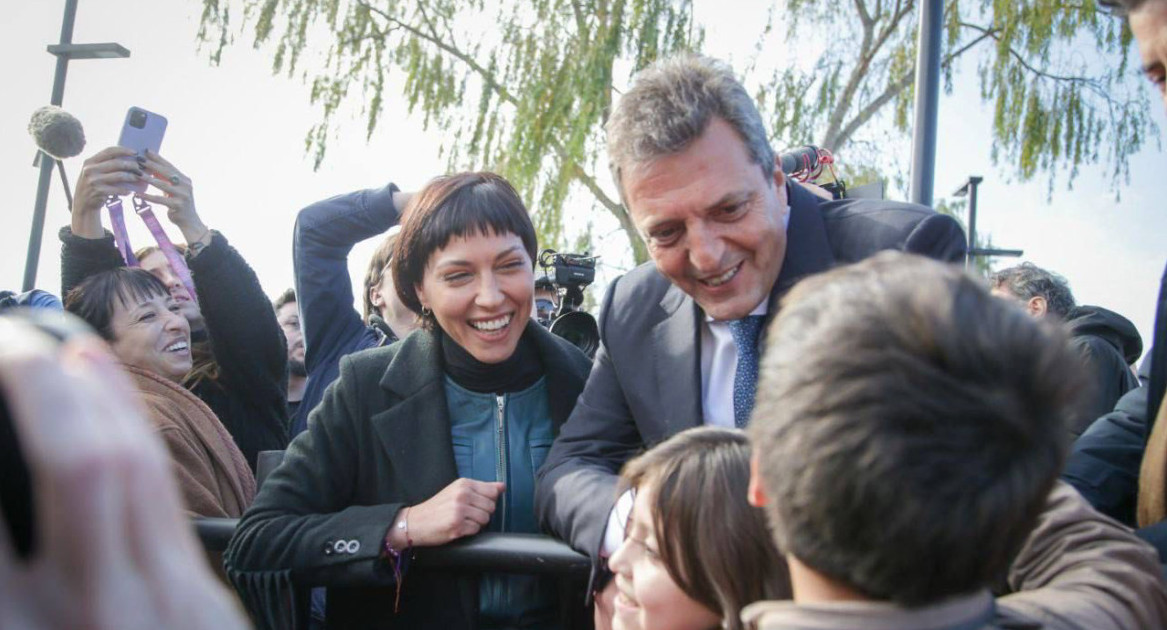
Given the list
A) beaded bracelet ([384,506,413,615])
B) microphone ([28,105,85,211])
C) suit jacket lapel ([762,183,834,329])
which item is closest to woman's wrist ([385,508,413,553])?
beaded bracelet ([384,506,413,615])

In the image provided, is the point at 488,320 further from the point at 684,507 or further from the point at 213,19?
the point at 213,19

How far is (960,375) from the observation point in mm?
1015

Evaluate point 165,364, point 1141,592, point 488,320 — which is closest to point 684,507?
point 1141,592

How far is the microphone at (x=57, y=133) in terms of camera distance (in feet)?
16.2

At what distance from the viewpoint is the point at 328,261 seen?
3.25m

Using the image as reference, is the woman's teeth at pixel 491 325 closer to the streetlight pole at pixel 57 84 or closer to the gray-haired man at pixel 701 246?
the gray-haired man at pixel 701 246

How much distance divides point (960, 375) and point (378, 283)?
3.20 meters

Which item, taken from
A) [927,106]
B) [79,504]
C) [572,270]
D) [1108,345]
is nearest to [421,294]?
[572,270]

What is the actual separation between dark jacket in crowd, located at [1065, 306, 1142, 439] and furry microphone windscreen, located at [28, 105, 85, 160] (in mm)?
4472

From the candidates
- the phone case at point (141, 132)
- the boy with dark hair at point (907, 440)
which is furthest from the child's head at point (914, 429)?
the phone case at point (141, 132)

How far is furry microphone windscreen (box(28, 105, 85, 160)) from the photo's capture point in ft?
16.2

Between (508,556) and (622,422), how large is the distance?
0.41m

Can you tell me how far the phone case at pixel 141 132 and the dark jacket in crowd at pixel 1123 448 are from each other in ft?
10.4

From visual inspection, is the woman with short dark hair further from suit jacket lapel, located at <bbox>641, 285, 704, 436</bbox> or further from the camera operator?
the camera operator
